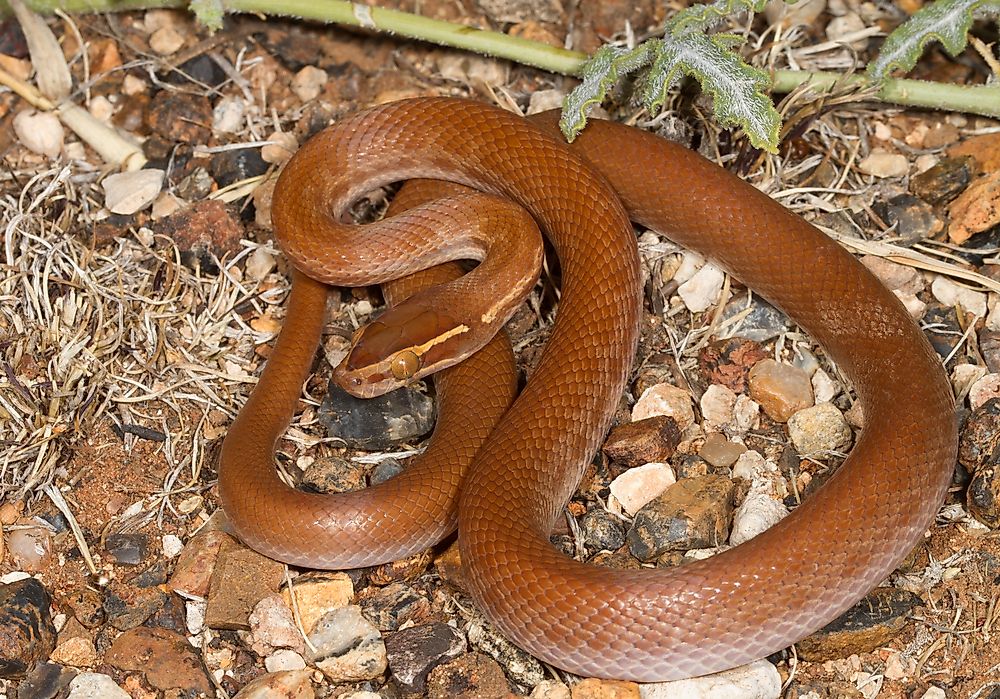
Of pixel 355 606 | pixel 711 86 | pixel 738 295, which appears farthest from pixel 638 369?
pixel 355 606

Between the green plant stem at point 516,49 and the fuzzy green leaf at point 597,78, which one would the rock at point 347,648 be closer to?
the fuzzy green leaf at point 597,78

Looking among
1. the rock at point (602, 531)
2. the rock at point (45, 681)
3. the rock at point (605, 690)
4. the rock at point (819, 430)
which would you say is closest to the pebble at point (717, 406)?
the rock at point (819, 430)

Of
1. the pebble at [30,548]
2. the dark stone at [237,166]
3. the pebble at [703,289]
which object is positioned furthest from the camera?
the dark stone at [237,166]

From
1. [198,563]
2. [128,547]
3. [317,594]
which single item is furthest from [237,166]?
[317,594]

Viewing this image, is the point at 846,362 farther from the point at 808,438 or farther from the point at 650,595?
the point at 650,595

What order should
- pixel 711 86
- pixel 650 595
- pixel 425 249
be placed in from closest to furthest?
1. pixel 650 595
2. pixel 711 86
3. pixel 425 249

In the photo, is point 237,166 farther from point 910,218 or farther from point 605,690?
point 910,218
